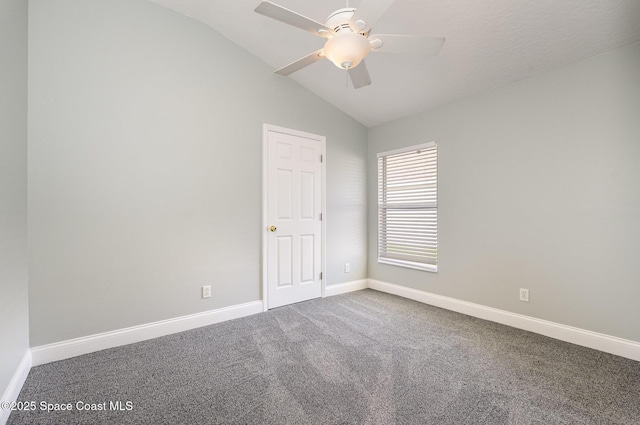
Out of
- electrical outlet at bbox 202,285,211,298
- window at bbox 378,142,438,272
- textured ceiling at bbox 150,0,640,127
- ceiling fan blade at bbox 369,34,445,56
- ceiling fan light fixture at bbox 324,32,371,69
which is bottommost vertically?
electrical outlet at bbox 202,285,211,298

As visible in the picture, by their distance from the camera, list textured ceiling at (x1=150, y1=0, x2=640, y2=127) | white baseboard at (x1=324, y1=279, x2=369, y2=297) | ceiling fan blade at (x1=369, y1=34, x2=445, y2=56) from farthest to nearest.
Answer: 1. white baseboard at (x1=324, y1=279, x2=369, y2=297)
2. textured ceiling at (x1=150, y1=0, x2=640, y2=127)
3. ceiling fan blade at (x1=369, y1=34, x2=445, y2=56)

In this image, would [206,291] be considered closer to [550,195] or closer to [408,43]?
[408,43]

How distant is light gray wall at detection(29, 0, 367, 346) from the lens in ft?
6.89

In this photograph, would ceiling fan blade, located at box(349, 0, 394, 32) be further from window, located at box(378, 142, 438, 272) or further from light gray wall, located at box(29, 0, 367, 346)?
window, located at box(378, 142, 438, 272)

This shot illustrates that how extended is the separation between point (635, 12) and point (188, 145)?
11.8 ft

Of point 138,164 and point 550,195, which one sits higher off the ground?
point 138,164

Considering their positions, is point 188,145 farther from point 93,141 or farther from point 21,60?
point 21,60

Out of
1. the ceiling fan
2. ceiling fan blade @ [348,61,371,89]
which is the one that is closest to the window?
ceiling fan blade @ [348,61,371,89]

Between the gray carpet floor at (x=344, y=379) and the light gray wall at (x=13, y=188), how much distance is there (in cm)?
37

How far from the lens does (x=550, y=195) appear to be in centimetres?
251

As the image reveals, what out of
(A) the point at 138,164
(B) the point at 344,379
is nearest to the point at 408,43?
(B) the point at 344,379

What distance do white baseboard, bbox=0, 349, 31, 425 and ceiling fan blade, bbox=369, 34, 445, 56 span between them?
9.28ft

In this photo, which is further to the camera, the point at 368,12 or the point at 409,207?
the point at 409,207

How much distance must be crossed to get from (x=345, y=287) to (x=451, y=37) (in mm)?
3064
